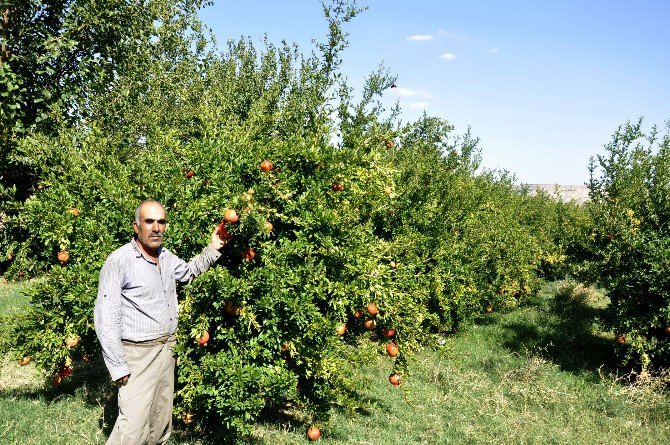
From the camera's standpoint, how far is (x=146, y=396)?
3.71 meters

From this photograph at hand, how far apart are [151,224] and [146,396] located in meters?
1.31

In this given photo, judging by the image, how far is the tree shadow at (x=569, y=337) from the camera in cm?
857

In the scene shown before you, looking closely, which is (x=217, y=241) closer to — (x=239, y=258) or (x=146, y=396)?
(x=239, y=258)

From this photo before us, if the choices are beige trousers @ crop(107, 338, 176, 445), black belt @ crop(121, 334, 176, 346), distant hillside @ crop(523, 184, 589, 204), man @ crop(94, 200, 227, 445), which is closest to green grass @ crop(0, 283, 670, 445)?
beige trousers @ crop(107, 338, 176, 445)

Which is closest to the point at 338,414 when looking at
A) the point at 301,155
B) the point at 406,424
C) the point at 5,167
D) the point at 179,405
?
the point at 406,424

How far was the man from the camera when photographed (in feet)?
11.7

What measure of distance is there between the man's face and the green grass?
2148 mm

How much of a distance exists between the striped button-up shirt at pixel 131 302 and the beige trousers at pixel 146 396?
0.12 metres

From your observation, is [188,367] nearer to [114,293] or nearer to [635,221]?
[114,293]

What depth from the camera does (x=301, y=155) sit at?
4.54 m

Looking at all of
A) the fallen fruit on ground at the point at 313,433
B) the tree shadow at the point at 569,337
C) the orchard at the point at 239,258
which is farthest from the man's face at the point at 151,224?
the tree shadow at the point at 569,337

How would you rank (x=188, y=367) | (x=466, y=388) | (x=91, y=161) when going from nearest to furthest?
(x=188, y=367) < (x=91, y=161) < (x=466, y=388)

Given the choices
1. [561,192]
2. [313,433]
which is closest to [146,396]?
[313,433]

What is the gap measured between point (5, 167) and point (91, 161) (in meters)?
2.96
